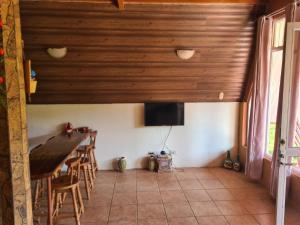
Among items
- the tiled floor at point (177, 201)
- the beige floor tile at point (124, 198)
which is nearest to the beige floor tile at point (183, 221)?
the tiled floor at point (177, 201)

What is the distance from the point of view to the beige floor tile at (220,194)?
3867mm

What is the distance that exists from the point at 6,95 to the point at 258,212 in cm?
326

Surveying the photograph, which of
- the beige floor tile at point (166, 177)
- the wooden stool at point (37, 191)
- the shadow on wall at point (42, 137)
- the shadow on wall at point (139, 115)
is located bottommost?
the beige floor tile at point (166, 177)

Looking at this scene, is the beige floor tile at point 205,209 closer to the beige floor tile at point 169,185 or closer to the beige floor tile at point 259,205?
the beige floor tile at point 259,205

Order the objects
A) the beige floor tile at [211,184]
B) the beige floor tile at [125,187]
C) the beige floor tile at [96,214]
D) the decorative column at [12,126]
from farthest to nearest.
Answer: the beige floor tile at [211,184], the beige floor tile at [125,187], the beige floor tile at [96,214], the decorative column at [12,126]

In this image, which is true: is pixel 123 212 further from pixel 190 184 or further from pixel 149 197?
pixel 190 184

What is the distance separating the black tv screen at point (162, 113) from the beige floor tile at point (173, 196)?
1.48 m

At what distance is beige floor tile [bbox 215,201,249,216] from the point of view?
3.42 m

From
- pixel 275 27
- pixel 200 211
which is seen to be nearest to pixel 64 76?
pixel 200 211

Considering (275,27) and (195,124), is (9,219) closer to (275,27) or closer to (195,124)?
(195,124)

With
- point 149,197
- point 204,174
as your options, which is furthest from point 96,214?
point 204,174

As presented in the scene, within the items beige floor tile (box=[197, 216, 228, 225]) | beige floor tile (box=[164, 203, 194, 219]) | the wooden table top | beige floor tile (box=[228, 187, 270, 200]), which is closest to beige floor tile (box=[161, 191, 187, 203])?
beige floor tile (box=[164, 203, 194, 219])

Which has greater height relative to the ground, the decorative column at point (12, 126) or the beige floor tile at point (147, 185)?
the decorative column at point (12, 126)

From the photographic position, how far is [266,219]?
3.26 metres
